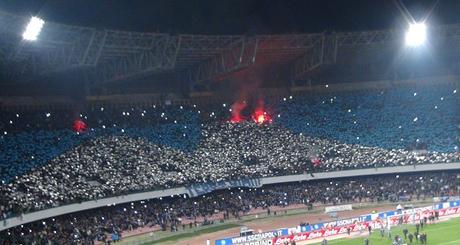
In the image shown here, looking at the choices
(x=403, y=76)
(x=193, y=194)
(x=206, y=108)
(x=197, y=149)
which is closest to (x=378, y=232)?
(x=193, y=194)

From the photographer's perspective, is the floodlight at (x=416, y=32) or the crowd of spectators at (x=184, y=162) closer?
the crowd of spectators at (x=184, y=162)

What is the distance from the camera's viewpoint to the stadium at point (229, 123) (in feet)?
180

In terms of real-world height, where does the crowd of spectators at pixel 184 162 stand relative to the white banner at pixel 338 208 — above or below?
above

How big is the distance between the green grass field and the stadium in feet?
0.60

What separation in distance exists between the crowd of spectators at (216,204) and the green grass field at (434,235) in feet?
50.3

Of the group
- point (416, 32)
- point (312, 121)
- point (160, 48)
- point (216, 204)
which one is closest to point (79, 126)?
point (160, 48)

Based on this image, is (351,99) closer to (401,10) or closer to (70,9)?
(401,10)

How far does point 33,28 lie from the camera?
46469 mm

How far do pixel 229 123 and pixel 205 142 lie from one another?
19.6ft

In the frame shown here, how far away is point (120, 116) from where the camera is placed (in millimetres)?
74000

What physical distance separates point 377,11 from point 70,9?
34868 mm

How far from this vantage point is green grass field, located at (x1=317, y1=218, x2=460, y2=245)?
50.4 meters

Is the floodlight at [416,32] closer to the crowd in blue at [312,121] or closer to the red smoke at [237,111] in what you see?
the crowd in blue at [312,121]

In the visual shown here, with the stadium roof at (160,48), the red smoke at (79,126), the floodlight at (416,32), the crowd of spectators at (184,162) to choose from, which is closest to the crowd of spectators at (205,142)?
the crowd of spectators at (184,162)
